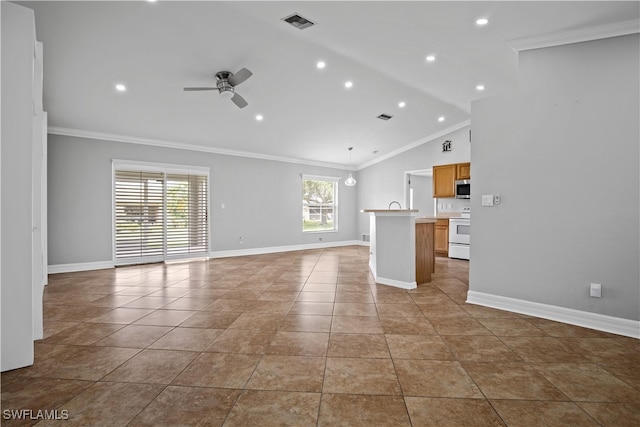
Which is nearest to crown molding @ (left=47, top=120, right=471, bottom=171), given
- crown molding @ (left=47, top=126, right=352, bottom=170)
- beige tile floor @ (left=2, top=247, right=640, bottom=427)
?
crown molding @ (left=47, top=126, right=352, bottom=170)

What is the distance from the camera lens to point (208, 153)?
7.04m

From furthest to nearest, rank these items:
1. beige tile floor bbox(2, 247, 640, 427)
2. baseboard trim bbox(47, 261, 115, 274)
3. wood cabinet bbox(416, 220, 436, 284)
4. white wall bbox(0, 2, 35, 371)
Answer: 1. baseboard trim bbox(47, 261, 115, 274)
2. wood cabinet bbox(416, 220, 436, 284)
3. white wall bbox(0, 2, 35, 371)
4. beige tile floor bbox(2, 247, 640, 427)

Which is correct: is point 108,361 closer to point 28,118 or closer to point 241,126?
point 28,118

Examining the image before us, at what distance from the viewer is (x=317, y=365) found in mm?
2266

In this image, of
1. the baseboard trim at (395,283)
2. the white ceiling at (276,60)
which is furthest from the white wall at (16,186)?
the baseboard trim at (395,283)

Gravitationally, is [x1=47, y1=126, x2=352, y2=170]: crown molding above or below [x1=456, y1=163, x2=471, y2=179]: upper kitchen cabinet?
above

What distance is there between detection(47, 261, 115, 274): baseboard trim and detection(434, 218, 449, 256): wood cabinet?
699 centimetres

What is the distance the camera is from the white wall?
2.17 m

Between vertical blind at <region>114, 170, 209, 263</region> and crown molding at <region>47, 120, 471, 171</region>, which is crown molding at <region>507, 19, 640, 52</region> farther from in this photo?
vertical blind at <region>114, 170, 209, 263</region>

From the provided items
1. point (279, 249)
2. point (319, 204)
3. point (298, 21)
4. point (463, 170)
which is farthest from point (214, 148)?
point (463, 170)

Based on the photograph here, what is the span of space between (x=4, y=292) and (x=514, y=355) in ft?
12.3

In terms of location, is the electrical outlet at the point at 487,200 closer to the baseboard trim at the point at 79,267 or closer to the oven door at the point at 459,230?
the oven door at the point at 459,230

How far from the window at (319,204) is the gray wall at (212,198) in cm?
18

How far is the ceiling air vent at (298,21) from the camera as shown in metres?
3.30
